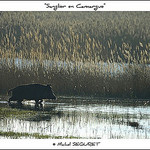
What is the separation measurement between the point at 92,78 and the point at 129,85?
1380 millimetres

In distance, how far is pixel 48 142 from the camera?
8.60m

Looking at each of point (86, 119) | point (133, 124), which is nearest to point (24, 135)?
point (86, 119)

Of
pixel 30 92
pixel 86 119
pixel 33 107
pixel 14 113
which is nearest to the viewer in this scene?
pixel 86 119

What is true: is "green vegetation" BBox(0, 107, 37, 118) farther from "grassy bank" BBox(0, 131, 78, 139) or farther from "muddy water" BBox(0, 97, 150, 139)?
"grassy bank" BBox(0, 131, 78, 139)

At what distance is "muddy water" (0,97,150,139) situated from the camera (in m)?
9.59

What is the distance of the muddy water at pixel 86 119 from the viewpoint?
959cm

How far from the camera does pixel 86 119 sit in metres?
11.3

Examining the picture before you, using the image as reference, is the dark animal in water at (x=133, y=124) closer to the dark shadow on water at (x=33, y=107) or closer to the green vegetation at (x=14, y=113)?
the green vegetation at (x=14, y=113)

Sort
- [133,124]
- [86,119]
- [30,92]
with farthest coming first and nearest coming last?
[30,92], [86,119], [133,124]

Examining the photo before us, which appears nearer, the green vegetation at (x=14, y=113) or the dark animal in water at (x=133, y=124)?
the dark animal in water at (x=133, y=124)

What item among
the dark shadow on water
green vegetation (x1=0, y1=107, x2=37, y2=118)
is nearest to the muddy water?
the dark shadow on water

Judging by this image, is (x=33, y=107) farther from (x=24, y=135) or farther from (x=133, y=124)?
(x=24, y=135)

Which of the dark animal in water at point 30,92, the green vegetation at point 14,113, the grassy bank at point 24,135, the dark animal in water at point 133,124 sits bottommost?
the grassy bank at point 24,135

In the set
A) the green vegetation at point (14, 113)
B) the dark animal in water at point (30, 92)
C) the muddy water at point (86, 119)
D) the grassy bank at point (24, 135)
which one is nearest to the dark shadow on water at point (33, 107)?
the muddy water at point (86, 119)
